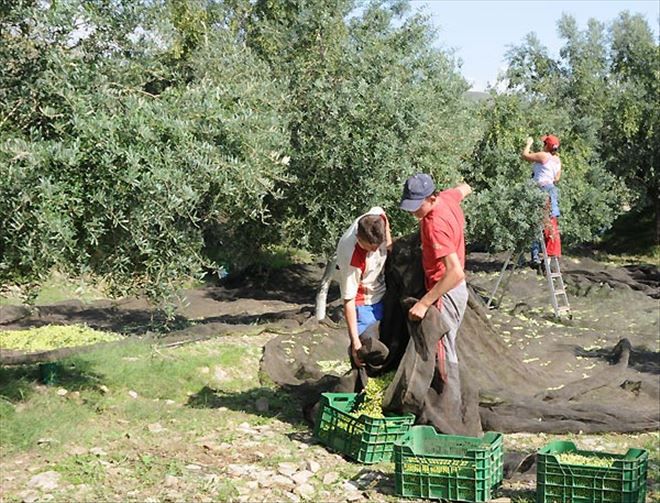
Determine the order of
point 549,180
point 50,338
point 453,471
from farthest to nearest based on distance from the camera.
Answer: point 549,180 < point 50,338 < point 453,471

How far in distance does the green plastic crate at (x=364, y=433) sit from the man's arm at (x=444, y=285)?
2.51 feet

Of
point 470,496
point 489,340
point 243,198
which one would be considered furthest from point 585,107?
point 470,496

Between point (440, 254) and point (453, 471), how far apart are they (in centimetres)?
158

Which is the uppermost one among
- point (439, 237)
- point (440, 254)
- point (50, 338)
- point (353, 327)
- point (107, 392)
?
point (439, 237)

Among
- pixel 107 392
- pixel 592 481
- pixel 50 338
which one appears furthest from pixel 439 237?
pixel 50 338

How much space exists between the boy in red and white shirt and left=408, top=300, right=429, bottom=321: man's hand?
0.56m

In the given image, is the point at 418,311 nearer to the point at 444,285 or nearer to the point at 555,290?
the point at 444,285

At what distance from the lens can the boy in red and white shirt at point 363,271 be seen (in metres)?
6.79

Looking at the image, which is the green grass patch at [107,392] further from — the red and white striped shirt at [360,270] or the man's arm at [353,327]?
the red and white striped shirt at [360,270]

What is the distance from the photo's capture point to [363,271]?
702 centimetres

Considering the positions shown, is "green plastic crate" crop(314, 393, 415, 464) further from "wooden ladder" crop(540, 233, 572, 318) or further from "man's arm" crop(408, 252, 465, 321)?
"wooden ladder" crop(540, 233, 572, 318)

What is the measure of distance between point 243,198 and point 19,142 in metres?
2.17

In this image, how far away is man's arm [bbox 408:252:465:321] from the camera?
6.36 m

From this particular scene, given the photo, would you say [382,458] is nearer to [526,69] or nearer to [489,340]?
[489,340]
